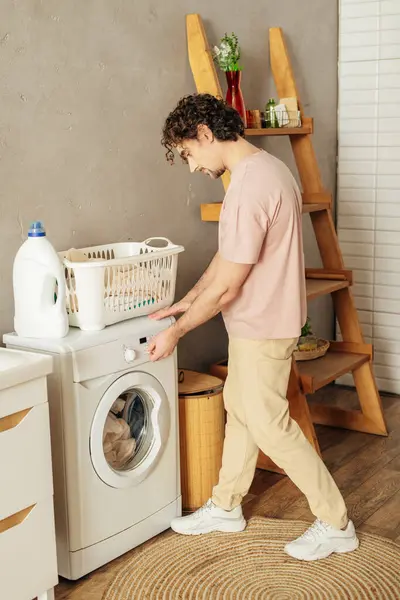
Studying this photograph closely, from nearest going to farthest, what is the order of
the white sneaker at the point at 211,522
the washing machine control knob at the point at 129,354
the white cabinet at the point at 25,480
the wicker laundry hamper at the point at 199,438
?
the white cabinet at the point at 25,480, the washing machine control knob at the point at 129,354, the white sneaker at the point at 211,522, the wicker laundry hamper at the point at 199,438

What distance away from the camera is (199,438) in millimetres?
2914

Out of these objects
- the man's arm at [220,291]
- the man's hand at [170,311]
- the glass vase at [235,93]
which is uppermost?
the glass vase at [235,93]

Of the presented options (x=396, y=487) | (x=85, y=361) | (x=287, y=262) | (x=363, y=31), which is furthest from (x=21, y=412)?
(x=363, y=31)

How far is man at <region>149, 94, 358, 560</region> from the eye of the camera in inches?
93.7

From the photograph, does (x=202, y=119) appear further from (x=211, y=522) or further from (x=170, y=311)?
(x=211, y=522)

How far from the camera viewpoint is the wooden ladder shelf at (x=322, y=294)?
10.8ft

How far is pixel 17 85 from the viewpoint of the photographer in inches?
101

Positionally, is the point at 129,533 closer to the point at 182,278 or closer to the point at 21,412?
the point at 21,412

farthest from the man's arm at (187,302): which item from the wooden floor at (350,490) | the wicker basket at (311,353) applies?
the wicker basket at (311,353)

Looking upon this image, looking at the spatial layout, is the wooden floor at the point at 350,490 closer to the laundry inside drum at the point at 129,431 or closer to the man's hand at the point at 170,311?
the laundry inside drum at the point at 129,431

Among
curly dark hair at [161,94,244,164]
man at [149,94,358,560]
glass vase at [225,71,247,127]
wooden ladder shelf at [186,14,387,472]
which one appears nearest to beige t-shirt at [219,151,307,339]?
man at [149,94,358,560]

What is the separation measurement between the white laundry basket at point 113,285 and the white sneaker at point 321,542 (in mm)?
885

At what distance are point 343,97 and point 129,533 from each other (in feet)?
8.62

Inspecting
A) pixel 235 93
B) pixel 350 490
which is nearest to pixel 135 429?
pixel 350 490
